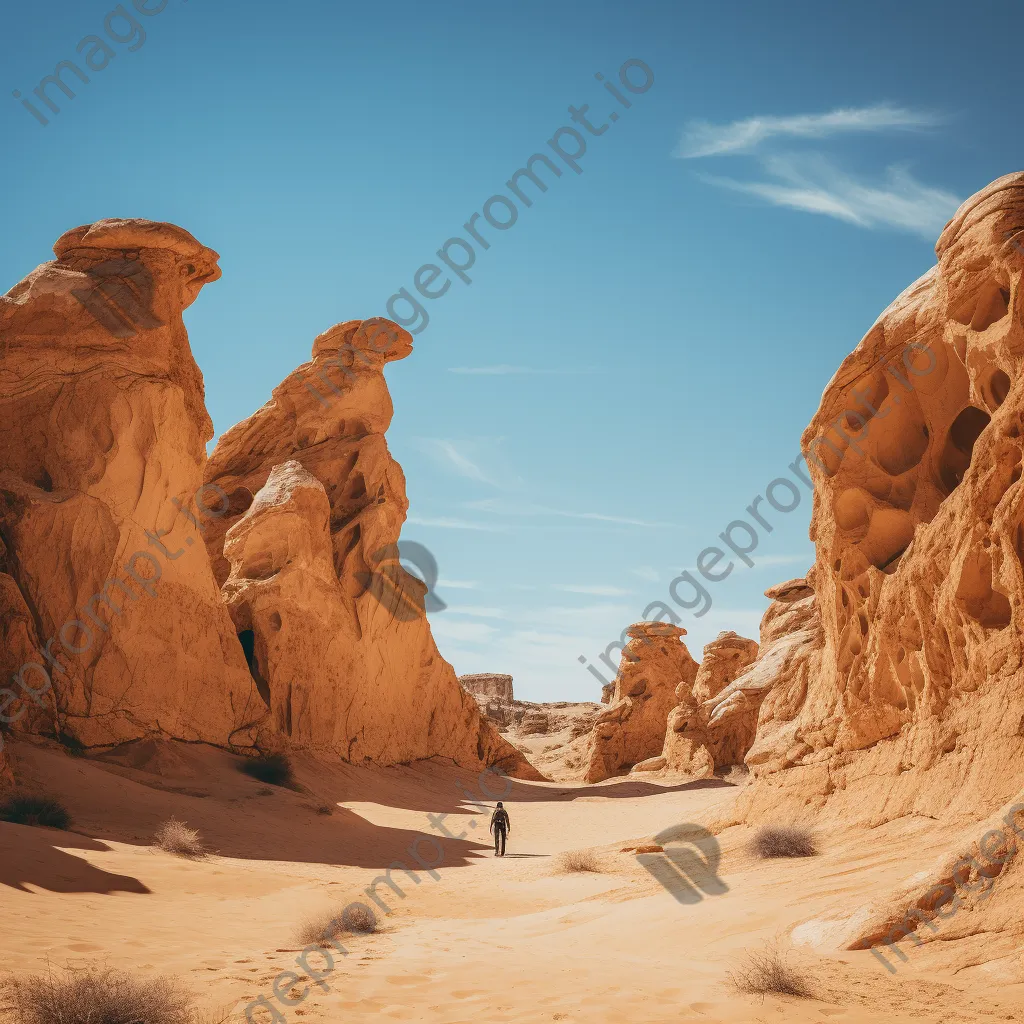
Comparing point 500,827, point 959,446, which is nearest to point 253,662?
point 500,827

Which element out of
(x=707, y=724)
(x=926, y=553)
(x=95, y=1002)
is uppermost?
(x=926, y=553)

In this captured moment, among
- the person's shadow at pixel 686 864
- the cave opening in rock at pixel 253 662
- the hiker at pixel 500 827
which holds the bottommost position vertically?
the hiker at pixel 500 827

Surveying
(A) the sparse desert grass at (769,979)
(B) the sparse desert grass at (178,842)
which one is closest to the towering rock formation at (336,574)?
(B) the sparse desert grass at (178,842)

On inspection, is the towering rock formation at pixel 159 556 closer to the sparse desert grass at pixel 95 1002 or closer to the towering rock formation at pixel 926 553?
the sparse desert grass at pixel 95 1002

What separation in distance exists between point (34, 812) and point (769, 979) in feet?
33.2

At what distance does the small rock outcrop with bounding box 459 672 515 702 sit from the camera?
69.2 meters

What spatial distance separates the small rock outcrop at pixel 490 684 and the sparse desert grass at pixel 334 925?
60240 millimetres

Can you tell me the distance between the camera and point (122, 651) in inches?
679

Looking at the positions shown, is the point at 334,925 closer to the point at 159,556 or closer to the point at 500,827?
the point at 500,827

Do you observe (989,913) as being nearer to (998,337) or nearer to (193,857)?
(998,337)

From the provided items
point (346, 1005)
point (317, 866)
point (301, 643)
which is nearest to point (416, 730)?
point (301, 643)

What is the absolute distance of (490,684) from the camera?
7006cm

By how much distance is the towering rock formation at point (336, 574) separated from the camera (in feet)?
75.2

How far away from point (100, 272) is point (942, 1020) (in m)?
20.7
